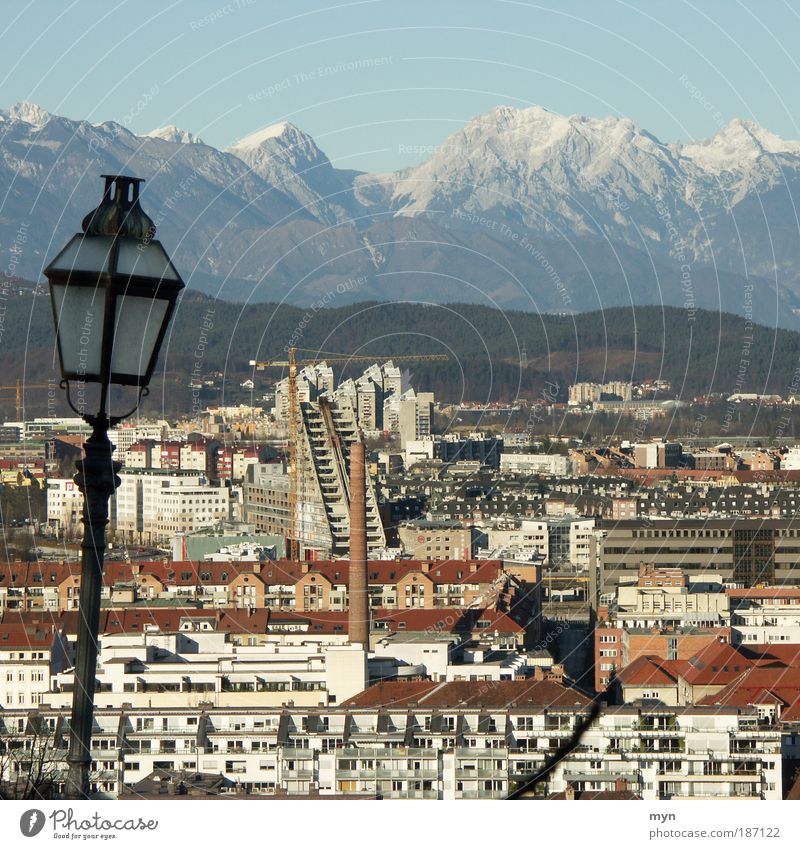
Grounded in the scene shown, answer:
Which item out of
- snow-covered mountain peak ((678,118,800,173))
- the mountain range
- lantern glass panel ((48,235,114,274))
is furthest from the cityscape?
snow-covered mountain peak ((678,118,800,173))

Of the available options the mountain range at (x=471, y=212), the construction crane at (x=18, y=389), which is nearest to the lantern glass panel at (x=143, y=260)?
the construction crane at (x=18, y=389)

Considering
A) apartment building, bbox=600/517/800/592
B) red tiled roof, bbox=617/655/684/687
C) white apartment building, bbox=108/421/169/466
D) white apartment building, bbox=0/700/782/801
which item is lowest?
white apartment building, bbox=0/700/782/801

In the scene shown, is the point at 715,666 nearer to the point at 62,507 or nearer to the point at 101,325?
the point at 101,325

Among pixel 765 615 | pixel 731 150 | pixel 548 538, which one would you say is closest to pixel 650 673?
pixel 765 615

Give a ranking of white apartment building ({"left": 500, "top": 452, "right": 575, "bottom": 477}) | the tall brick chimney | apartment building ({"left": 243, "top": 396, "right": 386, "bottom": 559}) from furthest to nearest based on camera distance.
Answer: white apartment building ({"left": 500, "top": 452, "right": 575, "bottom": 477}) < apartment building ({"left": 243, "top": 396, "right": 386, "bottom": 559}) < the tall brick chimney

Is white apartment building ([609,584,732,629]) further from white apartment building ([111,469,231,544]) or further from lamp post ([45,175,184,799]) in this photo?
lamp post ([45,175,184,799])

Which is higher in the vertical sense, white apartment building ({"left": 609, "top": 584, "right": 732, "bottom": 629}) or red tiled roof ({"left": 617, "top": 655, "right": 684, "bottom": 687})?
white apartment building ({"left": 609, "top": 584, "right": 732, "bottom": 629})

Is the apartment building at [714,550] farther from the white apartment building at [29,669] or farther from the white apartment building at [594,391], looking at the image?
the white apartment building at [594,391]
